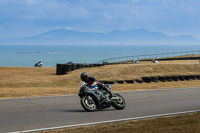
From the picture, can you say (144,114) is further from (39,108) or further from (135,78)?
(135,78)

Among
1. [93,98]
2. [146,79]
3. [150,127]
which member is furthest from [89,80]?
[146,79]

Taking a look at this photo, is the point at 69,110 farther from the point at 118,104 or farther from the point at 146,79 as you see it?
the point at 146,79

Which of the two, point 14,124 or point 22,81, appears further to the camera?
point 22,81

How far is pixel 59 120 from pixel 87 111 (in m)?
1.62

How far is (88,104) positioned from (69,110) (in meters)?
0.86

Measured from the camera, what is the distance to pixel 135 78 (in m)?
24.8

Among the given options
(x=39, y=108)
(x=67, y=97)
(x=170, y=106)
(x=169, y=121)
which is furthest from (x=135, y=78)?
(x=169, y=121)

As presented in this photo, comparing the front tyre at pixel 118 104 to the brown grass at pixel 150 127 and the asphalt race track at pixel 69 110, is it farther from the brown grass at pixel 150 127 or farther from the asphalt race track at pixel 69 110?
the brown grass at pixel 150 127

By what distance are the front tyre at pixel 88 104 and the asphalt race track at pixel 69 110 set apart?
20 cm

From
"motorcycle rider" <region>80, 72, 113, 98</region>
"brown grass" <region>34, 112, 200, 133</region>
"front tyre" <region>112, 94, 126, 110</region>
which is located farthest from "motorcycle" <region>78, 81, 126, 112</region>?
"brown grass" <region>34, 112, 200, 133</region>

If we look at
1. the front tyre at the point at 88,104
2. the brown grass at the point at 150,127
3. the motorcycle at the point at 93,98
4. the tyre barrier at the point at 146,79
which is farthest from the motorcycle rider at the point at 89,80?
the tyre barrier at the point at 146,79

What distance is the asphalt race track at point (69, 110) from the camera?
9164 millimetres

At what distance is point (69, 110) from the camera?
1132 centimetres

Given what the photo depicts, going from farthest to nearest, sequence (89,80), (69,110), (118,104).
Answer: (118,104) → (69,110) → (89,80)
